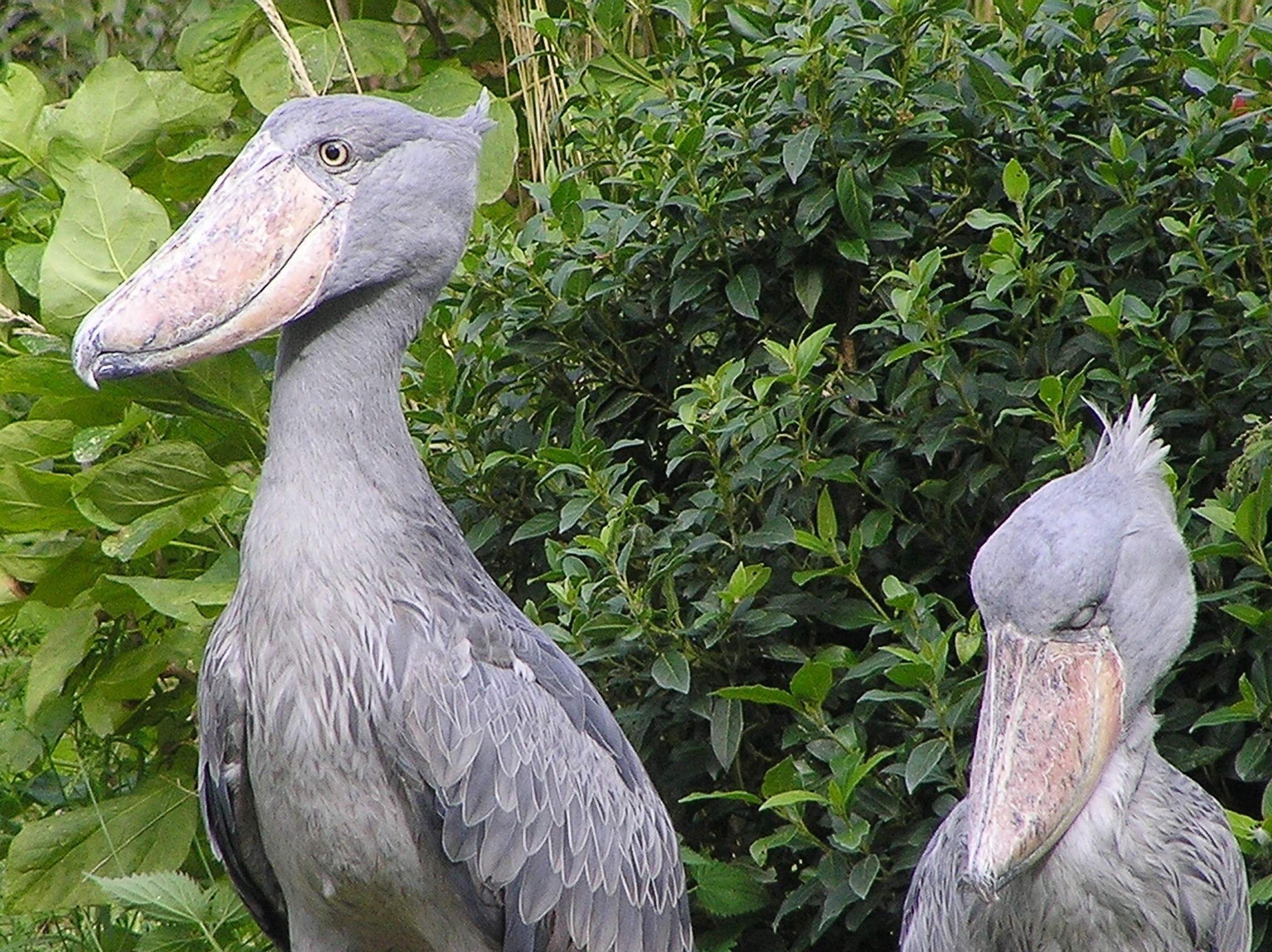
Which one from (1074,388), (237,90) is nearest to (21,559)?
(237,90)

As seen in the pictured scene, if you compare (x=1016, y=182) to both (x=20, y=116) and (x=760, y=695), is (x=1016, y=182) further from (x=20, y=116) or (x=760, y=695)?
(x=20, y=116)

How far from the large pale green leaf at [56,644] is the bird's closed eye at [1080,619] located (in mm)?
2345

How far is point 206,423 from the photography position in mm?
3830

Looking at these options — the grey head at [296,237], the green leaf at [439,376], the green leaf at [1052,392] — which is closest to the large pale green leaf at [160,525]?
the green leaf at [439,376]

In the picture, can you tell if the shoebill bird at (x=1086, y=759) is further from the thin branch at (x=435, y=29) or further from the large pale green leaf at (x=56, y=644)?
the thin branch at (x=435, y=29)

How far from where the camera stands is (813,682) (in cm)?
293

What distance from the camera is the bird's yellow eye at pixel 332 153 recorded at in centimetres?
245

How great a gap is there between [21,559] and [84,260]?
694 millimetres

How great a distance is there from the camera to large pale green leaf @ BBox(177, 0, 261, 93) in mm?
4359

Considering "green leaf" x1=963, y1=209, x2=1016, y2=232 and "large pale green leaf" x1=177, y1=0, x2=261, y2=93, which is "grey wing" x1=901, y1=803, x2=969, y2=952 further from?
"large pale green leaf" x1=177, y1=0, x2=261, y2=93

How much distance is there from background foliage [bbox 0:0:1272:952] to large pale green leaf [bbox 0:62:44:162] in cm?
42

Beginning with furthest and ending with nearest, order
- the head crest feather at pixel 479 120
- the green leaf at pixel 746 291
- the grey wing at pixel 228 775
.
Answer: the green leaf at pixel 746 291
the head crest feather at pixel 479 120
the grey wing at pixel 228 775

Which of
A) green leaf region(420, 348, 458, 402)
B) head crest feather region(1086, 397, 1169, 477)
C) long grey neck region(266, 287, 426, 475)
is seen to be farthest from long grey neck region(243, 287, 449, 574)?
head crest feather region(1086, 397, 1169, 477)

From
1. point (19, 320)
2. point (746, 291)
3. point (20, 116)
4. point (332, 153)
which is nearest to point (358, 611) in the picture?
point (332, 153)
